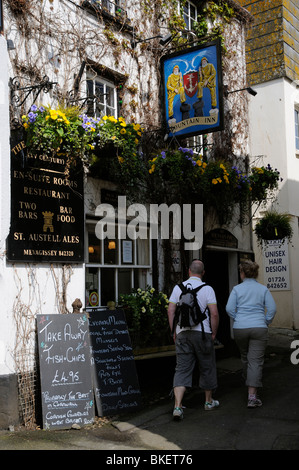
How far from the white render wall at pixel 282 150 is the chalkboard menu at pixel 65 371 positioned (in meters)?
7.75

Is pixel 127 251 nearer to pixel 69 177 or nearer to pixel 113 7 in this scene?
pixel 69 177

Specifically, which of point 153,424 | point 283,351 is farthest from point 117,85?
point 283,351

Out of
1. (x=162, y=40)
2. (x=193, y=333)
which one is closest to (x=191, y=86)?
(x=162, y=40)

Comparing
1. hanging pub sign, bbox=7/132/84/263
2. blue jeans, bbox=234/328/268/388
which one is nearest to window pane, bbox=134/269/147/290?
hanging pub sign, bbox=7/132/84/263

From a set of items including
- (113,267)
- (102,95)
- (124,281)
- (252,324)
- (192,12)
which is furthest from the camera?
(192,12)

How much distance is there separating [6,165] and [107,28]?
3388mm

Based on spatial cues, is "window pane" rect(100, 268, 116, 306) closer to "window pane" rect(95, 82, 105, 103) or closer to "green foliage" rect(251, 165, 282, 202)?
"window pane" rect(95, 82, 105, 103)

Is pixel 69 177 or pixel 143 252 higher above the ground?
pixel 69 177

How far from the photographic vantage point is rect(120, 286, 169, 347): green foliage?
24.9 ft

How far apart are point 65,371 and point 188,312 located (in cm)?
163

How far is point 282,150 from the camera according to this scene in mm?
13453

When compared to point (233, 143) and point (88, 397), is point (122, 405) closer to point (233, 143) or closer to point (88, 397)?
point (88, 397)

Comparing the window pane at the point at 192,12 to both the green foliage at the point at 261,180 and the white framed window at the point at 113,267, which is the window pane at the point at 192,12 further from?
the white framed window at the point at 113,267

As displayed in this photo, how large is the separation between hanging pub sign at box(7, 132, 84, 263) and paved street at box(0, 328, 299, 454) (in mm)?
2108
